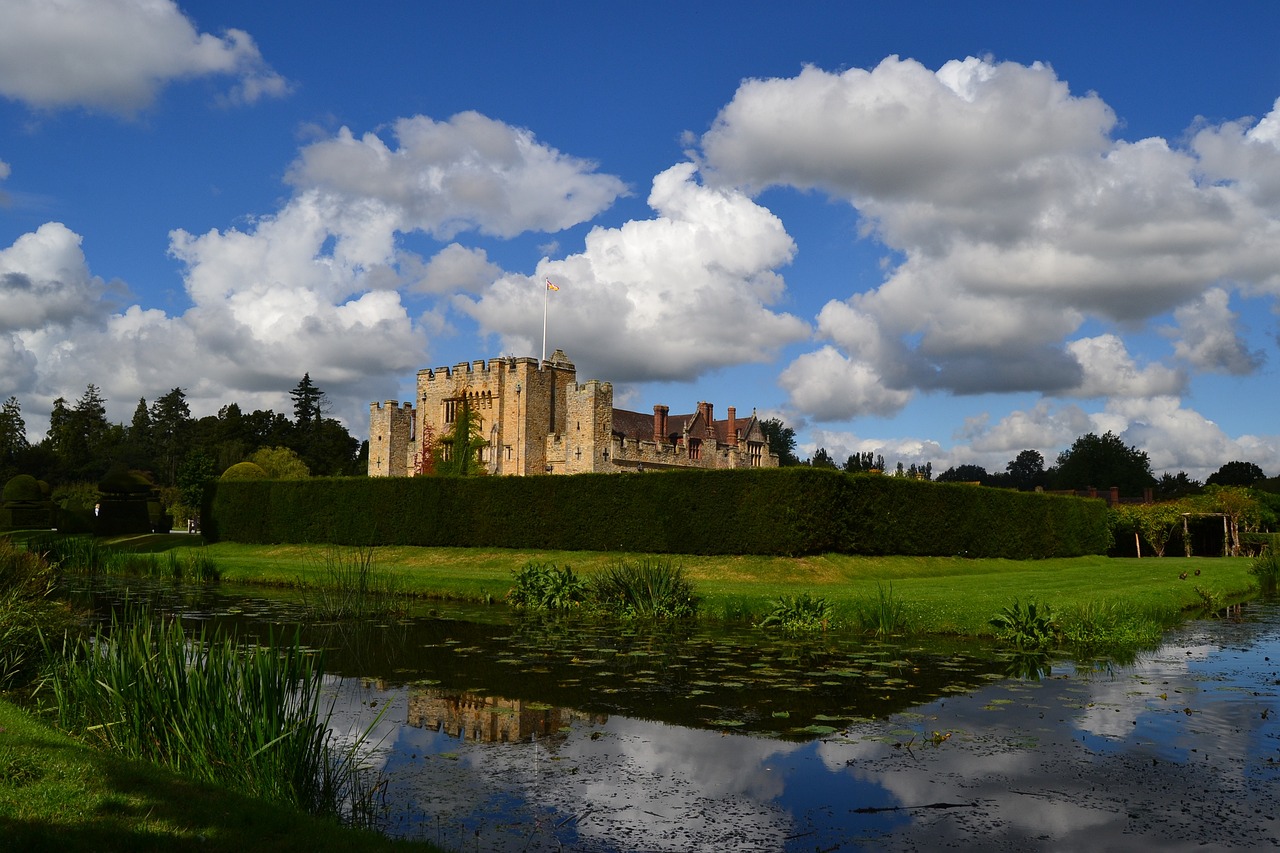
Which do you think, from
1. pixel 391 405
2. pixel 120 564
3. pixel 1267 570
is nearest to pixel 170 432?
pixel 391 405

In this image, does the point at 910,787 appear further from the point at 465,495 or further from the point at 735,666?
the point at 465,495

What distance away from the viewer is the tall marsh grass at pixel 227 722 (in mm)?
5715

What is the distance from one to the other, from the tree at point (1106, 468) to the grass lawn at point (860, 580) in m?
65.6

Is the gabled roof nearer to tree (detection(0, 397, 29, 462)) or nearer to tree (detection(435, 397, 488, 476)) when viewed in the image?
tree (detection(435, 397, 488, 476))

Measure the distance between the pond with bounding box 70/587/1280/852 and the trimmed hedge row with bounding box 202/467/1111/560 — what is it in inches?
414

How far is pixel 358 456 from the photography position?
8894 cm

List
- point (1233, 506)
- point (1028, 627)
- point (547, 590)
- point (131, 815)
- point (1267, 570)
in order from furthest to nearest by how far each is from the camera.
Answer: point (1233, 506), point (1267, 570), point (547, 590), point (1028, 627), point (131, 815)

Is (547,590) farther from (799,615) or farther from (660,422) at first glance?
(660,422)

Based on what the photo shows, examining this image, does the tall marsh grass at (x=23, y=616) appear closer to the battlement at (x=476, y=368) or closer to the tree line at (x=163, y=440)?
the battlement at (x=476, y=368)

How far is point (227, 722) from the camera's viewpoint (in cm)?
589

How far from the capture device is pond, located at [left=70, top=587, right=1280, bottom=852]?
18.6 ft

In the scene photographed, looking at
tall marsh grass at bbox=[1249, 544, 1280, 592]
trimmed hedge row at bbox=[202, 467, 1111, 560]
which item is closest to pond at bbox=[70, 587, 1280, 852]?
trimmed hedge row at bbox=[202, 467, 1111, 560]

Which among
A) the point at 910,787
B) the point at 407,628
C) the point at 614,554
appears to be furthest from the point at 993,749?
the point at 614,554

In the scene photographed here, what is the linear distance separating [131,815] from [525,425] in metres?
47.7
